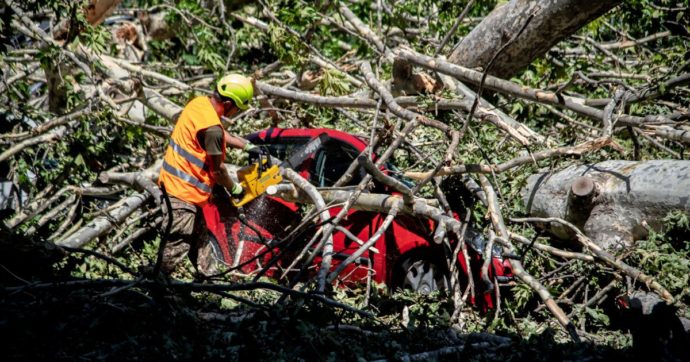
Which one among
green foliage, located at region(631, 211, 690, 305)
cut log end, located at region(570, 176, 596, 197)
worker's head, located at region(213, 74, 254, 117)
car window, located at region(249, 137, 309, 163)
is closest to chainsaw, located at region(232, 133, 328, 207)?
car window, located at region(249, 137, 309, 163)

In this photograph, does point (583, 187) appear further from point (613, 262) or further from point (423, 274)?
point (423, 274)

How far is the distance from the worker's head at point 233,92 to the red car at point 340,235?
67 cm

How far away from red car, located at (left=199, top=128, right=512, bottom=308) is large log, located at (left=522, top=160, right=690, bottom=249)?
0.77 metres

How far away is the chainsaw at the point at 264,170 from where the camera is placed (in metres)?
6.12

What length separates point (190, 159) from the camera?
19.7 feet

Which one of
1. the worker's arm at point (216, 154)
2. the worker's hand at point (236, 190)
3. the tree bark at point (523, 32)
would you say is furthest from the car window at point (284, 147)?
the tree bark at point (523, 32)

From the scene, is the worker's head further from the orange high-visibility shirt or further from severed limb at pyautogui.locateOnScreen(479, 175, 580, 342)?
severed limb at pyautogui.locateOnScreen(479, 175, 580, 342)

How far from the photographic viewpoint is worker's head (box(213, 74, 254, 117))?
245 inches

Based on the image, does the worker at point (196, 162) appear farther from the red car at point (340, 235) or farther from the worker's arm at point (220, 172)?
the red car at point (340, 235)

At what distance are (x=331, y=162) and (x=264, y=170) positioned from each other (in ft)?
2.02

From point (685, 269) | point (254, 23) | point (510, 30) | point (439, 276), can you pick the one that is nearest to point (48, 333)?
point (439, 276)

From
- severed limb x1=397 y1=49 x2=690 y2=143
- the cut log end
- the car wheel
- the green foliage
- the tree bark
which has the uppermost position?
the tree bark

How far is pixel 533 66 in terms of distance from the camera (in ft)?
27.0

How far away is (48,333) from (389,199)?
297 centimetres
